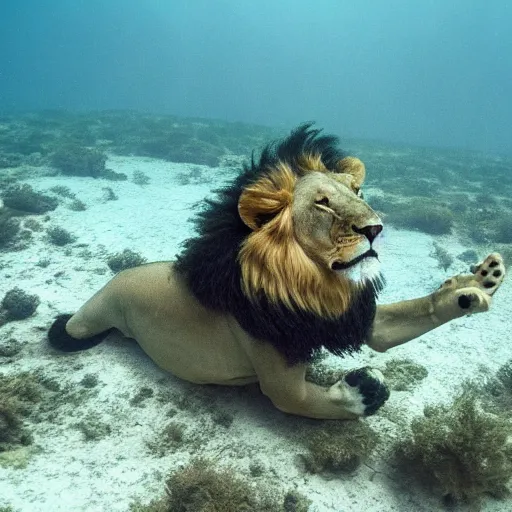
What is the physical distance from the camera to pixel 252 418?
11.1ft

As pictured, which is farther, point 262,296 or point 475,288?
point 475,288

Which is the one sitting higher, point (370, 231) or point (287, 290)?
point (370, 231)

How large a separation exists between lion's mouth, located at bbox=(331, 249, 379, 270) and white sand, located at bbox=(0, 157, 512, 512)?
17cm

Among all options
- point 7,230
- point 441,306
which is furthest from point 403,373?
point 7,230

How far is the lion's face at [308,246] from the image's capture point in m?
2.25

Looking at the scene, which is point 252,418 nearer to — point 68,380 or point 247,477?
point 247,477

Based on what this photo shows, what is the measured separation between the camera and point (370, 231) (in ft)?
7.30

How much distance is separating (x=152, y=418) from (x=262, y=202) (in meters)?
2.15

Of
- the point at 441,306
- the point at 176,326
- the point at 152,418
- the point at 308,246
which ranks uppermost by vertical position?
the point at 308,246

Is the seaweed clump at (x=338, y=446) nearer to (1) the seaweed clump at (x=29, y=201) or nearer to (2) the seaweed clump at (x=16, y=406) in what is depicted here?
(2) the seaweed clump at (x=16, y=406)

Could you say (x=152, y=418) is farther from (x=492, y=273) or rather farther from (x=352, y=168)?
(x=492, y=273)

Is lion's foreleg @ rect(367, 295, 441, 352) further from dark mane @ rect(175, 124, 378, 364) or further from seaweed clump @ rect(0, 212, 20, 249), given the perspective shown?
seaweed clump @ rect(0, 212, 20, 249)

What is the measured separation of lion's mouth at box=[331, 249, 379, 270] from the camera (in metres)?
2.23

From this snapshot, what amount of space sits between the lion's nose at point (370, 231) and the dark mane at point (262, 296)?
384 millimetres
